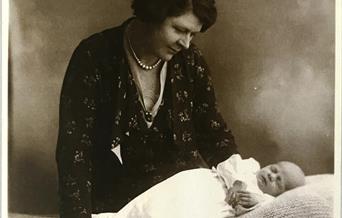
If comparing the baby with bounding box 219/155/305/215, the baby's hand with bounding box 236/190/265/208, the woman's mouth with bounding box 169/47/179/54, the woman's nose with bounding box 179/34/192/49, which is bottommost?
the baby's hand with bounding box 236/190/265/208

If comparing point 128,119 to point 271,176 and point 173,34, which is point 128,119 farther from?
point 271,176

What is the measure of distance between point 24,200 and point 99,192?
159mm

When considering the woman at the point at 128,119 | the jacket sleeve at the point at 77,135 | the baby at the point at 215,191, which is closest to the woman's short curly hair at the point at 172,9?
the woman at the point at 128,119

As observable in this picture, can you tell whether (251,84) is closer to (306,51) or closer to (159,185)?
(306,51)

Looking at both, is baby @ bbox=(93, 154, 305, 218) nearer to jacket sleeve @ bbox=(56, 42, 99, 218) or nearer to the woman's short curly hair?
jacket sleeve @ bbox=(56, 42, 99, 218)

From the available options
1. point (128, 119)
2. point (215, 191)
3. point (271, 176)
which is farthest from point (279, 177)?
point (128, 119)

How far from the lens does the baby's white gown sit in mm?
1187

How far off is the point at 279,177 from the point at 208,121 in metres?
0.18

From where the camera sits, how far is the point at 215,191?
1.19 metres

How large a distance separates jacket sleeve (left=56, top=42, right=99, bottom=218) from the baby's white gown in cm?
9

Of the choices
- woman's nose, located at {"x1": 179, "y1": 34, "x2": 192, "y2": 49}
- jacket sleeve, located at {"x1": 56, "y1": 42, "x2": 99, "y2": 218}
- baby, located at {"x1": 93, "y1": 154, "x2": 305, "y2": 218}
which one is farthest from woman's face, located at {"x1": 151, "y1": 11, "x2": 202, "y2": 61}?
baby, located at {"x1": 93, "y1": 154, "x2": 305, "y2": 218}

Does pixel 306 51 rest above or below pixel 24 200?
above

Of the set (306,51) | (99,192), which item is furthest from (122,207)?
(306,51)

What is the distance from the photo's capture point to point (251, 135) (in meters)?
1.19
